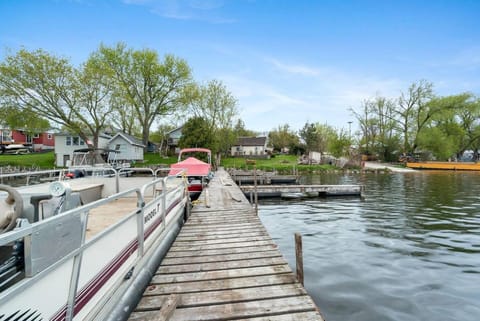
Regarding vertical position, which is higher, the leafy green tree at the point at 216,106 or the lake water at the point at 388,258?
the leafy green tree at the point at 216,106

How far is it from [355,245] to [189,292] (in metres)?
6.05

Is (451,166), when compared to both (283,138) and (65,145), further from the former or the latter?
(65,145)

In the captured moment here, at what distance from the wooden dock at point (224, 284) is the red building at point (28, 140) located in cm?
5742

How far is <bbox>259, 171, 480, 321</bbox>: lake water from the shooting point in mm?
4664

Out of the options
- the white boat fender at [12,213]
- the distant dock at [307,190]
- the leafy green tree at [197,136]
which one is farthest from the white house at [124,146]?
the white boat fender at [12,213]

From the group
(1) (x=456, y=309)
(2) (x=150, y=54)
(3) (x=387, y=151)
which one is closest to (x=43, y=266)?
(1) (x=456, y=309)

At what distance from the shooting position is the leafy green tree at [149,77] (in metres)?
37.9

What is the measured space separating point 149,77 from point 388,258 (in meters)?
40.1

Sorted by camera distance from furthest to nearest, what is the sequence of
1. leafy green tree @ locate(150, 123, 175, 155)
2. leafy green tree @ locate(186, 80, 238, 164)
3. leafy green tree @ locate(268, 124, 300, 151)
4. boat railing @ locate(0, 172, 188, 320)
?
leafy green tree @ locate(268, 124, 300, 151)
leafy green tree @ locate(150, 123, 175, 155)
leafy green tree @ locate(186, 80, 238, 164)
boat railing @ locate(0, 172, 188, 320)

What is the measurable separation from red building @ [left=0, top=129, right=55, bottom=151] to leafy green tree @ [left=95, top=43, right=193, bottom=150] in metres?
22.9

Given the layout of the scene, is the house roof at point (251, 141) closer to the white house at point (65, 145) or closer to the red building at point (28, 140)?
the white house at point (65, 145)

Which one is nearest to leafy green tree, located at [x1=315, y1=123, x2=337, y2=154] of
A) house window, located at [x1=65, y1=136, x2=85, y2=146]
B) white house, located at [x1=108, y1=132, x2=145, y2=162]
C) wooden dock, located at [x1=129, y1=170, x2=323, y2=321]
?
white house, located at [x1=108, y1=132, x2=145, y2=162]

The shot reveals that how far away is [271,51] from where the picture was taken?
28.5m

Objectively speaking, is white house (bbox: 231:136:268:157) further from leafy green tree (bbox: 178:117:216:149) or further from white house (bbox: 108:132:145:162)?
white house (bbox: 108:132:145:162)
